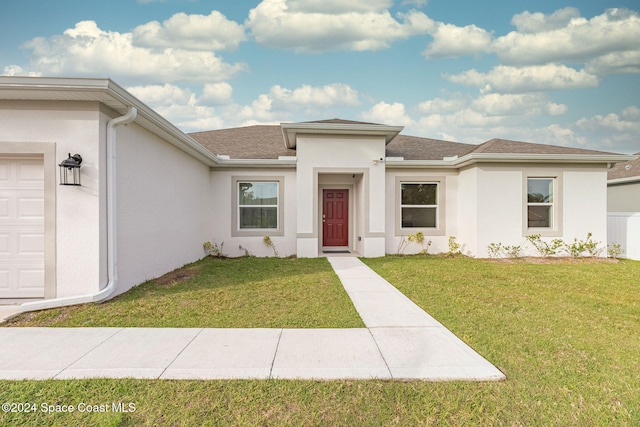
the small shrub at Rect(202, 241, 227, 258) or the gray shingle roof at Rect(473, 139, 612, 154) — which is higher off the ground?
the gray shingle roof at Rect(473, 139, 612, 154)

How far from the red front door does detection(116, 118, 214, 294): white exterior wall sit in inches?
178

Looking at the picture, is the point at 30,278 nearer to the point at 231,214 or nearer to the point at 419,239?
the point at 231,214

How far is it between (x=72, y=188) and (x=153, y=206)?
1.72 metres

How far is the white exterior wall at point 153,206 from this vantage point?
5.43 m

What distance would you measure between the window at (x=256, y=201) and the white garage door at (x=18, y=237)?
5.54m

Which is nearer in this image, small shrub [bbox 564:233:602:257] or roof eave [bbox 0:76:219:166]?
roof eave [bbox 0:76:219:166]

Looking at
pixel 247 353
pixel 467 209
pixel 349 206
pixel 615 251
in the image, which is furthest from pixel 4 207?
pixel 615 251

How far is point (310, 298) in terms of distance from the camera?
509 centimetres

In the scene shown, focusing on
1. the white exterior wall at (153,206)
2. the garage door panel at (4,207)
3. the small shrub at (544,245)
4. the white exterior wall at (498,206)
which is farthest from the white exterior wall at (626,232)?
the garage door panel at (4,207)

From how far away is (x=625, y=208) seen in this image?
13297 millimetres

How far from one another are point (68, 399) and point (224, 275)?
462 cm

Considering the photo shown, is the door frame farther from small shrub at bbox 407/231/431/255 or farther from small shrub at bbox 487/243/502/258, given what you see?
small shrub at bbox 487/243/502/258

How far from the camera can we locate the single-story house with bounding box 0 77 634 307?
4754 mm

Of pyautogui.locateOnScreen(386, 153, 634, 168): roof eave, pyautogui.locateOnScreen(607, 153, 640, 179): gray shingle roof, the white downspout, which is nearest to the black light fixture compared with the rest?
the white downspout
